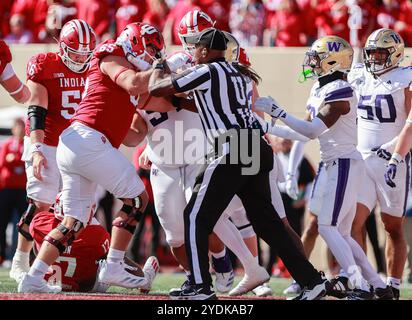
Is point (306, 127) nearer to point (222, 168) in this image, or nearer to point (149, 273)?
point (222, 168)

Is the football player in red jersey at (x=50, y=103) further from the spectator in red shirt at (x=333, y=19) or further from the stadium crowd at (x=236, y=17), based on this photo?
the spectator in red shirt at (x=333, y=19)

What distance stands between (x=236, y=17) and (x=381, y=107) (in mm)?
5217

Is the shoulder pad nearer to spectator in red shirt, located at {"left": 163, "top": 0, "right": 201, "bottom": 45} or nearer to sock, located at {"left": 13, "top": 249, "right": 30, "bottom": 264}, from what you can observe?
sock, located at {"left": 13, "top": 249, "right": 30, "bottom": 264}

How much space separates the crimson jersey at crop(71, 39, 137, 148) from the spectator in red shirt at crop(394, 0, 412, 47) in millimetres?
5652

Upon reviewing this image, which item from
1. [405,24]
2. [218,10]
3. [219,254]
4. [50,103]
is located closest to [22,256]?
[50,103]

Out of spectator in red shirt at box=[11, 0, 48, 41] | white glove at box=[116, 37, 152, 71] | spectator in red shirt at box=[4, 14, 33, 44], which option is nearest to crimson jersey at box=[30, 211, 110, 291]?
white glove at box=[116, 37, 152, 71]

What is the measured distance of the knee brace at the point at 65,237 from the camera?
6.77m

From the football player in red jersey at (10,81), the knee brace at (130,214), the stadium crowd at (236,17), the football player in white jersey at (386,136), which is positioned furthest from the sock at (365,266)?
the stadium crowd at (236,17)

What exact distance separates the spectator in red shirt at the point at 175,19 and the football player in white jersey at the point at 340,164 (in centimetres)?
525

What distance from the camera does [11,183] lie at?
11.5 m

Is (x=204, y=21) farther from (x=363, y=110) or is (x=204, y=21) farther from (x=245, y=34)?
(x=245, y=34)

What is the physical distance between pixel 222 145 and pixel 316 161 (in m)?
5.84

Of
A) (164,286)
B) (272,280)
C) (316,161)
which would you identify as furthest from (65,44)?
(316,161)

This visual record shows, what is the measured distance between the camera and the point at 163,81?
20.8 ft
